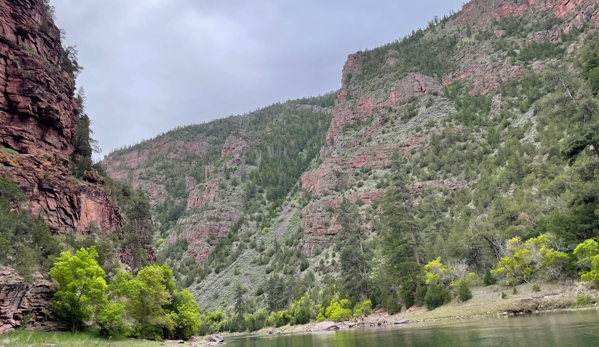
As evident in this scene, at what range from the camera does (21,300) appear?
98.5 feet

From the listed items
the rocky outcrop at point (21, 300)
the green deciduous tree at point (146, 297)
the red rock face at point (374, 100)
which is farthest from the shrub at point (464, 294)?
the red rock face at point (374, 100)

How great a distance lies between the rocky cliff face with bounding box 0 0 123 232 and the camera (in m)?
45.0

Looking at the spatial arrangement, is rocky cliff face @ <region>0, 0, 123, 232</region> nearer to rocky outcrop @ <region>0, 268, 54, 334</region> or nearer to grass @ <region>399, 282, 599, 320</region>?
rocky outcrop @ <region>0, 268, 54, 334</region>

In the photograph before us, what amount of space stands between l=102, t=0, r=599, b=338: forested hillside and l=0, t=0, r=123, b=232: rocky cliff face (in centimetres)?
4462

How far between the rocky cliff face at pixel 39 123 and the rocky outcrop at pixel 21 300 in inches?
577

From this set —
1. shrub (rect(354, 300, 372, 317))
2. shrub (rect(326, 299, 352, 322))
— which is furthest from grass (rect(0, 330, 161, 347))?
shrub (rect(354, 300, 372, 317))

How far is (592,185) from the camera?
39562 millimetres

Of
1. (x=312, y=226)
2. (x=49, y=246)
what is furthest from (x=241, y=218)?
(x=49, y=246)

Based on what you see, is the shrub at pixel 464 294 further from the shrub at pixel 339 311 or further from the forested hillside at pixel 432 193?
the shrub at pixel 339 311

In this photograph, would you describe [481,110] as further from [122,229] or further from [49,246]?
[49,246]

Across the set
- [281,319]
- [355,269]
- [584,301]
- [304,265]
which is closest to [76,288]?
[584,301]

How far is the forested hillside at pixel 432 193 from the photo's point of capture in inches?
1854

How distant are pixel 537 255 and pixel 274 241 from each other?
10746 centimetres

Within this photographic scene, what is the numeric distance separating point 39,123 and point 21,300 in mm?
28436
